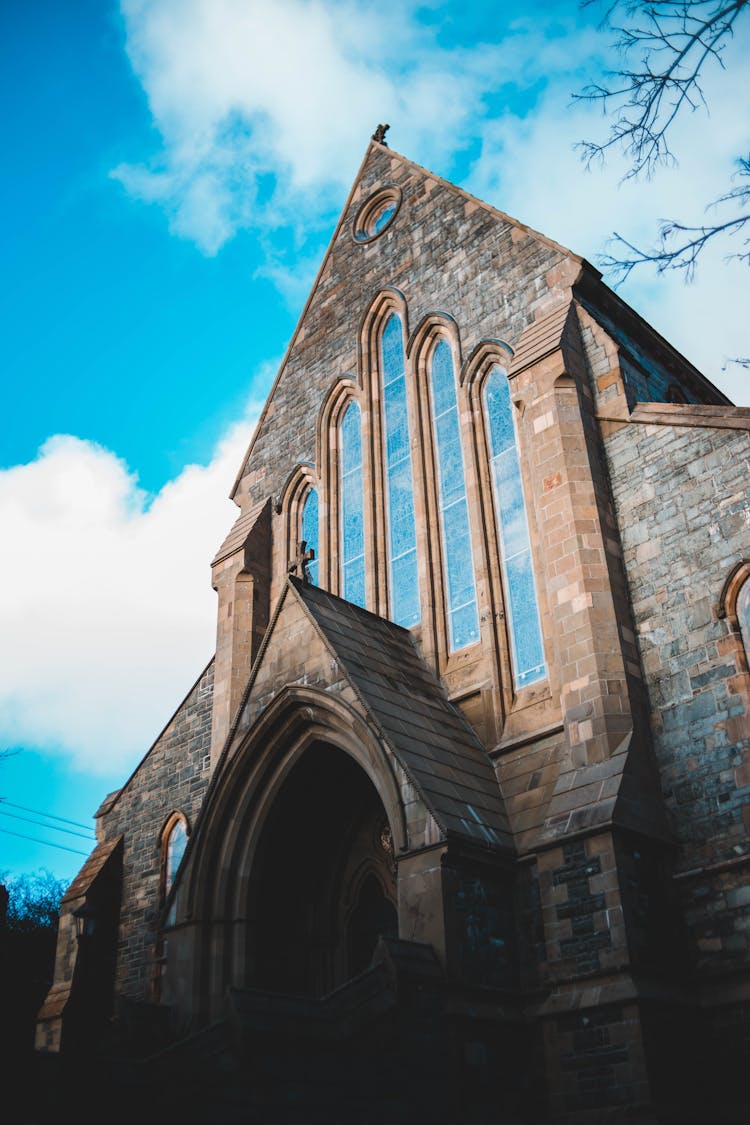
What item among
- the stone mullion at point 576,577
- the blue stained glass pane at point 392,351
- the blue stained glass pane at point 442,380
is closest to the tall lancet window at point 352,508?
the blue stained glass pane at point 392,351

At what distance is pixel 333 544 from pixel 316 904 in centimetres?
549

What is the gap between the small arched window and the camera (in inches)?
644

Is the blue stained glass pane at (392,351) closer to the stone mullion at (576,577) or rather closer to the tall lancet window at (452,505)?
the tall lancet window at (452,505)

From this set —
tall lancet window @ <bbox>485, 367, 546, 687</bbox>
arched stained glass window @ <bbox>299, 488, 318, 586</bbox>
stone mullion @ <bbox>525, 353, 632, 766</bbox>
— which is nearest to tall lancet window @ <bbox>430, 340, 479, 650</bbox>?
tall lancet window @ <bbox>485, 367, 546, 687</bbox>

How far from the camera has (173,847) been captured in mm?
16625

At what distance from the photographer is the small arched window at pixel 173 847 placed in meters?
16.4

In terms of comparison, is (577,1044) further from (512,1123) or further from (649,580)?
(649,580)

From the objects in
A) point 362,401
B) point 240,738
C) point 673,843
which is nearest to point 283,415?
point 362,401

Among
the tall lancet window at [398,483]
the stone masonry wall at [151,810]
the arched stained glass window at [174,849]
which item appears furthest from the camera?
the arched stained glass window at [174,849]

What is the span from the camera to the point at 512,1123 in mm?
9602

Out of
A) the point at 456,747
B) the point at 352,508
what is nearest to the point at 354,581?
the point at 352,508

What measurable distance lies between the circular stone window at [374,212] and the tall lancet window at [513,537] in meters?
5.44

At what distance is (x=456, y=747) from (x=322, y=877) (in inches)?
132

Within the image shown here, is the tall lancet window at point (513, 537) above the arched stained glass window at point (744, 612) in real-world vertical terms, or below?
above
